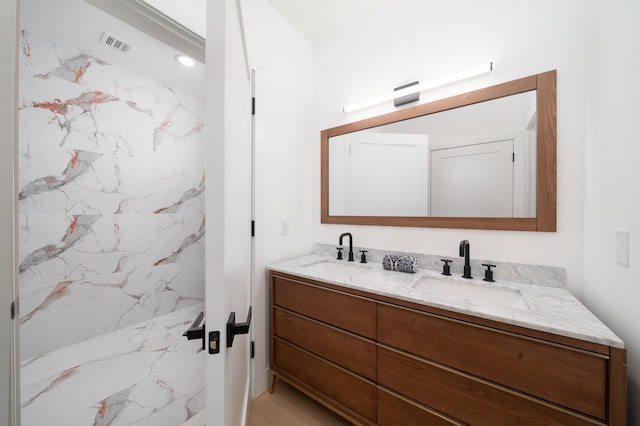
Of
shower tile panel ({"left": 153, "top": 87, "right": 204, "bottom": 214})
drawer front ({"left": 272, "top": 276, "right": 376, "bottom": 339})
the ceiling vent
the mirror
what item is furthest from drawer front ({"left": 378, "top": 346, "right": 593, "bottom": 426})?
the ceiling vent

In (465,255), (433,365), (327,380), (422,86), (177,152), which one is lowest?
(327,380)

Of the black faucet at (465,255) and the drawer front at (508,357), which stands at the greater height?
the black faucet at (465,255)

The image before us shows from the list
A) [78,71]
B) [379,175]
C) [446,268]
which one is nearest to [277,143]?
[379,175]

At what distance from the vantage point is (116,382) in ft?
5.04

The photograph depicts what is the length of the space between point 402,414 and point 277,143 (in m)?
1.69

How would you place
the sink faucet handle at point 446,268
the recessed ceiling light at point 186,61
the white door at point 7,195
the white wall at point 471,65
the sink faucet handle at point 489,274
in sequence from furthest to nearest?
the recessed ceiling light at point 186,61
the sink faucet handle at point 446,268
the sink faucet handle at point 489,274
the white wall at point 471,65
the white door at point 7,195

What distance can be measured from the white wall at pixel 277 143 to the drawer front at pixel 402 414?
84 centimetres

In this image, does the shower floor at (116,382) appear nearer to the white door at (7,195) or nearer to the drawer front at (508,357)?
the white door at (7,195)

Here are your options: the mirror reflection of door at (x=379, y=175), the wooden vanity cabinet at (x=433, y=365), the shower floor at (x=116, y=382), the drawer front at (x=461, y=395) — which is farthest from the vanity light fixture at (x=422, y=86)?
the shower floor at (x=116, y=382)

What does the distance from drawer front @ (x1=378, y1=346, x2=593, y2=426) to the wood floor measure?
1.88 feet

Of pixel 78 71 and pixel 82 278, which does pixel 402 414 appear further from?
pixel 78 71

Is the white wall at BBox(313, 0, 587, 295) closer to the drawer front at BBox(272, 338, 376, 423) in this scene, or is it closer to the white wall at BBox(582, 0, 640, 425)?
the white wall at BBox(582, 0, 640, 425)

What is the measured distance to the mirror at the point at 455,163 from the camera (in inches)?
44.5

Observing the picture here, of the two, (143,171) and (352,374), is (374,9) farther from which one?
(143,171)
